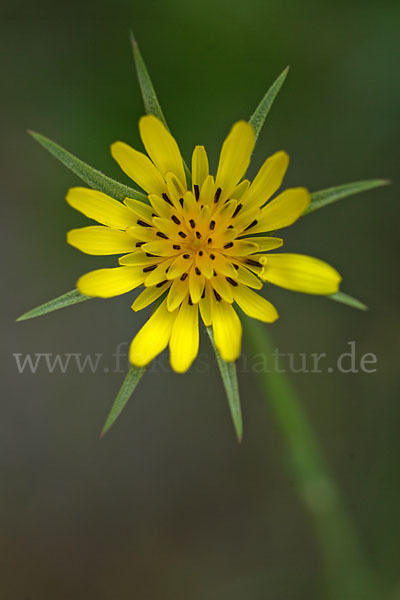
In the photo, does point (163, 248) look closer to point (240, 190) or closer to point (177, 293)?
point (177, 293)

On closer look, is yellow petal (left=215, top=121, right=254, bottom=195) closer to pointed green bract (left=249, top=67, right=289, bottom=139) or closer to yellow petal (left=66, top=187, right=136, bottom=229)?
pointed green bract (left=249, top=67, right=289, bottom=139)

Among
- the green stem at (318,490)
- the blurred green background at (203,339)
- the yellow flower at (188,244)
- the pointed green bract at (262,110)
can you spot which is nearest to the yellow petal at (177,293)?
the yellow flower at (188,244)

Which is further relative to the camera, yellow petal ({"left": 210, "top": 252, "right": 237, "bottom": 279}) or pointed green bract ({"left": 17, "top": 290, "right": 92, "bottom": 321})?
yellow petal ({"left": 210, "top": 252, "right": 237, "bottom": 279})

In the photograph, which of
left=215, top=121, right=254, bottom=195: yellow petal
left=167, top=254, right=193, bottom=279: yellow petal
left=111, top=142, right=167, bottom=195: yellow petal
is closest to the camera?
left=215, top=121, right=254, bottom=195: yellow petal

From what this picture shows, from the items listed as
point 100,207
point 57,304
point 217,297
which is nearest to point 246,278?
point 217,297

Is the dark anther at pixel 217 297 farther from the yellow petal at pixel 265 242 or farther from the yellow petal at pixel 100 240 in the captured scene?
the yellow petal at pixel 100 240

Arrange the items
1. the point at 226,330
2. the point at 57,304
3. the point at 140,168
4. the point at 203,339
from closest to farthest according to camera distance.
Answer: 1. the point at 57,304
2. the point at 226,330
3. the point at 140,168
4. the point at 203,339

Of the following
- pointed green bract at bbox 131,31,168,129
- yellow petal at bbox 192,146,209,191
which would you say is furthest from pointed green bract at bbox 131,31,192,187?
yellow petal at bbox 192,146,209,191
